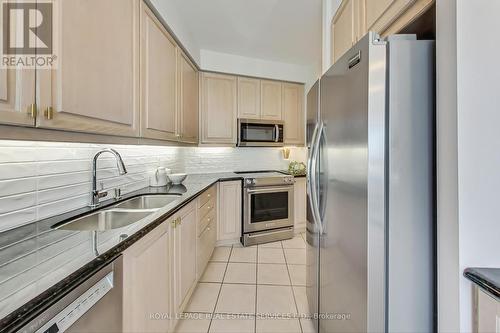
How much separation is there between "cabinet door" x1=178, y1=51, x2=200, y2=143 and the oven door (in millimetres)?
1074

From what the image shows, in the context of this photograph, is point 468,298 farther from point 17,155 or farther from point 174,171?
point 174,171

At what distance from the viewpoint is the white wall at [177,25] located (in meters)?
1.77

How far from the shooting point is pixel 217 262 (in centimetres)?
252

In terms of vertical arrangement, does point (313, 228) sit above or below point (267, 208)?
above

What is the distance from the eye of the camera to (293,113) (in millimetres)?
3600

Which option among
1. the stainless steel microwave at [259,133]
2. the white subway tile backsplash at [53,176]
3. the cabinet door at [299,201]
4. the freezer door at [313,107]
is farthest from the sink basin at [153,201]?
the cabinet door at [299,201]

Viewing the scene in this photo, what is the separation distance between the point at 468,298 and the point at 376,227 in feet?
1.06

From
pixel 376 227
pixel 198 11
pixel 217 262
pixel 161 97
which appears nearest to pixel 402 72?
pixel 376 227

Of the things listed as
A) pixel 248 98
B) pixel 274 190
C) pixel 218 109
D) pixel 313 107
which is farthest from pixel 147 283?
pixel 248 98

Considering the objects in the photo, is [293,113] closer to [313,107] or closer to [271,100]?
[271,100]

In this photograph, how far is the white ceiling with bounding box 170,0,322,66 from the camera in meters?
2.10

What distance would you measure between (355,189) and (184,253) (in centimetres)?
129

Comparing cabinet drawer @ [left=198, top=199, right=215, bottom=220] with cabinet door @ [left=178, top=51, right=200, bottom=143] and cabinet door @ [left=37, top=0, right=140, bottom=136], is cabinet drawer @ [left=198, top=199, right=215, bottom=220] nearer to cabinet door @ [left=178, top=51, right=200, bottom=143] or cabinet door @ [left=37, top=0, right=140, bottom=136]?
cabinet door @ [left=178, top=51, right=200, bottom=143]

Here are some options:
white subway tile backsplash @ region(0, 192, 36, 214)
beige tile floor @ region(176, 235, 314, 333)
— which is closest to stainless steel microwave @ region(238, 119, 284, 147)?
beige tile floor @ region(176, 235, 314, 333)
